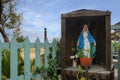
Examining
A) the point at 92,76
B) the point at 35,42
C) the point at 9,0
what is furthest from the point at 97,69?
the point at 9,0

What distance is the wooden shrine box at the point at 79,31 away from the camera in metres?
6.39

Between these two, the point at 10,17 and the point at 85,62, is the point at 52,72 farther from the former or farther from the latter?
the point at 10,17

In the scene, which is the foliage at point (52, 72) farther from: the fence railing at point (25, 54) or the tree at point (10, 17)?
the tree at point (10, 17)

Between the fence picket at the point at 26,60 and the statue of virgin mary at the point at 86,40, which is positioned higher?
the statue of virgin mary at the point at 86,40

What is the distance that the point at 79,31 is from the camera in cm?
708

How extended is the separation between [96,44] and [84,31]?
55 cm

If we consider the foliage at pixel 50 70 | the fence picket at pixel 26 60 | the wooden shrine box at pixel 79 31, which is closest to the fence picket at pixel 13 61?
the fence picket at pixel 26 60

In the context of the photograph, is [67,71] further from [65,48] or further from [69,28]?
[69,28]

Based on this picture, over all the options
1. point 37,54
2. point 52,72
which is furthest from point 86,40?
point 37,54

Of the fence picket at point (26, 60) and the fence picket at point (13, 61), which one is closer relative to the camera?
the fence picket at point (13, 61)

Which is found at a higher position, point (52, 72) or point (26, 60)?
point (26, 60)

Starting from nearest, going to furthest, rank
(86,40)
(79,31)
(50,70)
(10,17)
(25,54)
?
(25,54)
(50,70)
(86,40)
(79,31)
(10,17)

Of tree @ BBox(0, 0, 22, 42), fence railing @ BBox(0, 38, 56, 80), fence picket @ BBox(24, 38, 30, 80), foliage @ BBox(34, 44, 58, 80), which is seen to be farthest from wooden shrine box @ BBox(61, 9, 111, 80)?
tree @ BBox(0, 0, 22, 42)

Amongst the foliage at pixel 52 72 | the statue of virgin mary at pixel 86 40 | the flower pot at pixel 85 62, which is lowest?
the foliage at pixel 52 72
